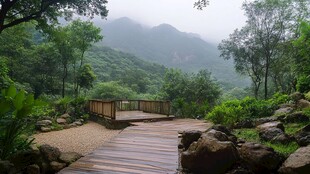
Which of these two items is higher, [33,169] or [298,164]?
[298,164]

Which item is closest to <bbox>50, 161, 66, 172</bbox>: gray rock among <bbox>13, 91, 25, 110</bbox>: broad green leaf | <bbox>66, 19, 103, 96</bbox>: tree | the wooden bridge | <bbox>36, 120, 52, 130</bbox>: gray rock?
<bbox>13, 91, 25, 110</bbox>: broad green leaf

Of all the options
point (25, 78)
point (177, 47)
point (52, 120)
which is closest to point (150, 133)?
point (52, 120)

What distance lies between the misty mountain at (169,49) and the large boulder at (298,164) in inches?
1601

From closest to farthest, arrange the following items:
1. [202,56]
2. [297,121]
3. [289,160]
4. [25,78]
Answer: [289,160], [297,121], [25,78], [202,56]

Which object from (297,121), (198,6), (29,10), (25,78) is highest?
(29,10)

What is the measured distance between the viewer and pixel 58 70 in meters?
19.5

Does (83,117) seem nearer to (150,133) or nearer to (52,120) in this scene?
(52,120)

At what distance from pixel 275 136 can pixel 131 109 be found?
33.0ft

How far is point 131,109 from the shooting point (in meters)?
14.1

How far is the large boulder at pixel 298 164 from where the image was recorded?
3.03 metres

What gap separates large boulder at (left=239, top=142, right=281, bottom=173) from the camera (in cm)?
351

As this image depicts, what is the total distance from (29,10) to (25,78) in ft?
35.5

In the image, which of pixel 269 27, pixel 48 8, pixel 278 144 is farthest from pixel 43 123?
pixel 269 27

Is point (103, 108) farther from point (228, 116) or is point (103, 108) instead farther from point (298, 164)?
point (298, 164)
